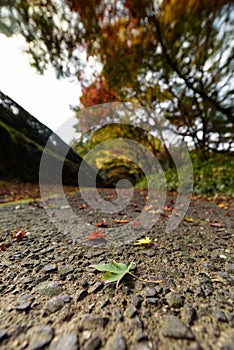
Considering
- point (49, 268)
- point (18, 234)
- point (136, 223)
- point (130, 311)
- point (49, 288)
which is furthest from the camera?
point (136, 223)

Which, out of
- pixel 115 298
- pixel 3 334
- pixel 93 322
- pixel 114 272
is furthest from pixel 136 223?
pixel 3 334

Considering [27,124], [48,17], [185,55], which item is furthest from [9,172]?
[185,55]

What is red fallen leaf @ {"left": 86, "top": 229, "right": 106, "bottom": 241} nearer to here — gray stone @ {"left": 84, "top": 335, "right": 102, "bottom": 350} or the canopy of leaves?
gray stone @ {"left": 84, "top": 335, "right": 102, "bottom": 350}

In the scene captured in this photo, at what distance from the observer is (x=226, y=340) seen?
40 cm

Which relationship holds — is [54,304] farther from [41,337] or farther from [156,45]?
[156,45]

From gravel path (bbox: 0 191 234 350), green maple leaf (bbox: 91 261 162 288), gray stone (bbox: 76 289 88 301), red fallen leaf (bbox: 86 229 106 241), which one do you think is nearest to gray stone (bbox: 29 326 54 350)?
gravel path (bbox: 0 191 234 350)

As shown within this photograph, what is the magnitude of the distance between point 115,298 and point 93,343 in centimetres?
16

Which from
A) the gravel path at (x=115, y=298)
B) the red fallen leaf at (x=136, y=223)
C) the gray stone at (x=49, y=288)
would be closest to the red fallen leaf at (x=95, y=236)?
the gravel path at (x=115, y=298)

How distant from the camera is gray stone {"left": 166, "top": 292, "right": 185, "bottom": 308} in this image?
1.69 ft

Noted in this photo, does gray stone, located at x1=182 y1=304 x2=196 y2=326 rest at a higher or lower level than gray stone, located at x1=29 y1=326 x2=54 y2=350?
higher

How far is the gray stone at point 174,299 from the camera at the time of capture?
516 mm

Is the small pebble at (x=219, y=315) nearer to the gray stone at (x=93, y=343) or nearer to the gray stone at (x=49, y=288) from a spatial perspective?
the gray stone at (x=93, y=343)

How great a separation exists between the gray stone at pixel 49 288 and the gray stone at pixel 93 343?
0.22m

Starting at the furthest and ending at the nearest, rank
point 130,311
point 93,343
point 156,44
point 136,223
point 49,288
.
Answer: point 156,44 < point 136,223 < point 49,288 < point 130,311 < point 93,343
